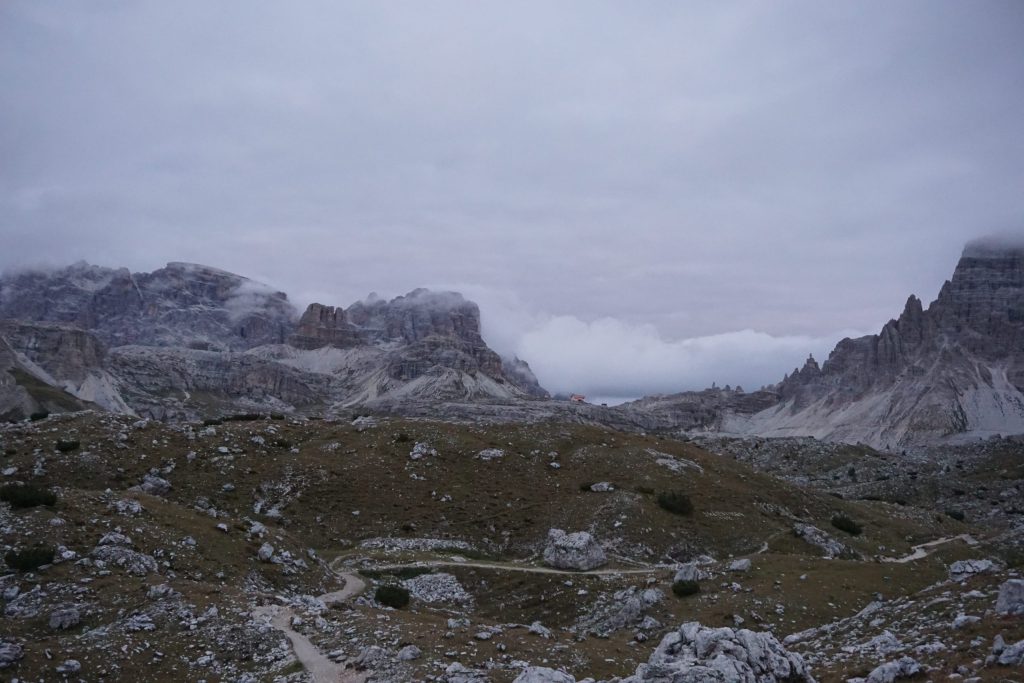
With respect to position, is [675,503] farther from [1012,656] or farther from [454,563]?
[1012,656]

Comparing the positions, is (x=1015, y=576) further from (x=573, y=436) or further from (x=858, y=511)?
(x=573, y=436)

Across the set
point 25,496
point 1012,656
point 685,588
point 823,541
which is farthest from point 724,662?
point 823,541

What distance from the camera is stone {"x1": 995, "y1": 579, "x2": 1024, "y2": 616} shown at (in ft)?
67.4

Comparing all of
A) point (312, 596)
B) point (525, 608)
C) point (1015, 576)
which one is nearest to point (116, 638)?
point (312, 596)

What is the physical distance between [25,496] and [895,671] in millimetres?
38859

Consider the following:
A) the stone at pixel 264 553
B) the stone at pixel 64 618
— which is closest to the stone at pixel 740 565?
the stone at pixel 264 553

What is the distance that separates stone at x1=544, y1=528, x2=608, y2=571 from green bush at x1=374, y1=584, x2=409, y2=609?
1263 centimetres

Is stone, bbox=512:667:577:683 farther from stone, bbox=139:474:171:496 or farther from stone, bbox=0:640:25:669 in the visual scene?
→ stone, bbox=139:474:171:496

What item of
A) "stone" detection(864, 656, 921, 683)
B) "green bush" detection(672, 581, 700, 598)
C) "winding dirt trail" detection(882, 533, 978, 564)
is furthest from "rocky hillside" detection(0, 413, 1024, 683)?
"stone" detection(864, 656, 921, 683)

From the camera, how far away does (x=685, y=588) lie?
37688 mm

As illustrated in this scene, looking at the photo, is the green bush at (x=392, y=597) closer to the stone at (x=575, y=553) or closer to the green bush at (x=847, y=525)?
the stone at (x=575, y=553)

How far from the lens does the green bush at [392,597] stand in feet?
121

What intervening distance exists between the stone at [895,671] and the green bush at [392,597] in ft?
83.9

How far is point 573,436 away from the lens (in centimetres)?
7481
